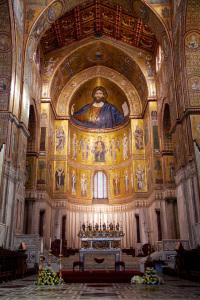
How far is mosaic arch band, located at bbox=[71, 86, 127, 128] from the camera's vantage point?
3453cm

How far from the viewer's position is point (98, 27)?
89.0 feet

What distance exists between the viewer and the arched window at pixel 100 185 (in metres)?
32.6

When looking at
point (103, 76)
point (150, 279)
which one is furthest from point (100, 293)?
point (103, 76)

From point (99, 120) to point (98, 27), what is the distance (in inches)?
443

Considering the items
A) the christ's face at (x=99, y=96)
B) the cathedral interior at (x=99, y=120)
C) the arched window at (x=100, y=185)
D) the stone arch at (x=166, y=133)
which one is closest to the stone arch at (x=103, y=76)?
the cathedral interior at (x=99, y=120)

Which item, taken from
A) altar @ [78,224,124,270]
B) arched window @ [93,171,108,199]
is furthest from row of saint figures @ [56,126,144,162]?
altar @ [78,224,124,270]

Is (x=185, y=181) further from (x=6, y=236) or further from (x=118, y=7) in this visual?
(x=118, y=7)

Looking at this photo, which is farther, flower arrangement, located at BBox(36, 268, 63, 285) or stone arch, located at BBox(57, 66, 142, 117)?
stone arch, located at BBox(57, 66, 142, 117)

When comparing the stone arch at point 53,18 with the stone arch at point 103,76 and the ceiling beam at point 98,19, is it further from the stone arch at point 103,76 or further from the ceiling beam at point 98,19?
the stone arch at point 103,76

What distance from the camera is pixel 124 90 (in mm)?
31234

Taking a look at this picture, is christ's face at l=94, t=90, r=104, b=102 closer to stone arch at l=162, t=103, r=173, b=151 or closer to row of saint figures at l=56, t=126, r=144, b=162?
row of saint figures at l=56, t=126, r=144, b=162

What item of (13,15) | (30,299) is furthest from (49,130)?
(30,299)

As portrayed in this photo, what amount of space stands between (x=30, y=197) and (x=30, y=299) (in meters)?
16.8

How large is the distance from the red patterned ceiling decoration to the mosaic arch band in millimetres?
7853
